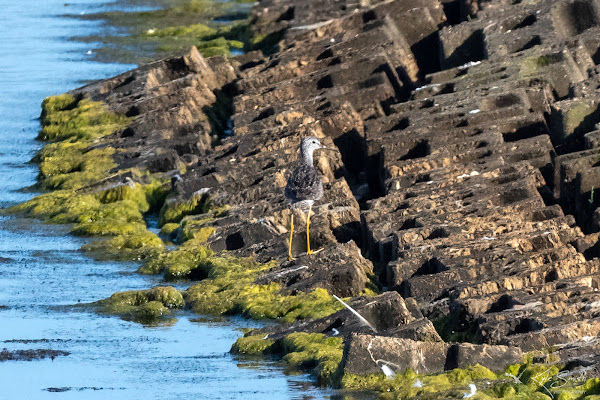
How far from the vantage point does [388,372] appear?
10.3m

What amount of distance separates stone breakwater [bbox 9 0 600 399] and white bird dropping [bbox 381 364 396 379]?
3cm

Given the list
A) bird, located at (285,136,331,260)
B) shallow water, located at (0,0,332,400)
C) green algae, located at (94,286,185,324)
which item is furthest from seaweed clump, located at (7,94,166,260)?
green algae, located at (94,286,185,324)

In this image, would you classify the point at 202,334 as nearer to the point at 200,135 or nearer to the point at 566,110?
the point at 566,110

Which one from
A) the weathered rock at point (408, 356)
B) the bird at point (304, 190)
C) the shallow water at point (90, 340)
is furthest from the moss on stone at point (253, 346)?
the bird at point (304, 190)

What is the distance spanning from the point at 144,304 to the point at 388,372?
428cm

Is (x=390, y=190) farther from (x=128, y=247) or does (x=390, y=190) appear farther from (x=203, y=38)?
(x=203, y=38)

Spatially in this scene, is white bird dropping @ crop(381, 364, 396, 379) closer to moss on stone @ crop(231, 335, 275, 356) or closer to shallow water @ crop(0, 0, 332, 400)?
shallow water @ crop(0, 0, 332, 400)

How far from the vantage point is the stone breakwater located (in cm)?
1087

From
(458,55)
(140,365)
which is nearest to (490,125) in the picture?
(458,55)

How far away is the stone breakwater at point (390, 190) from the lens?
1087cm

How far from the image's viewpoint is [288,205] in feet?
53.2

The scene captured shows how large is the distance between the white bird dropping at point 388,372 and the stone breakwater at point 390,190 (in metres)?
0.03

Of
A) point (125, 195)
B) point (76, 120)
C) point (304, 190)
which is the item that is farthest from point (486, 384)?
point (76, 120)

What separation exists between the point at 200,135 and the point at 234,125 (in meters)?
0.90
